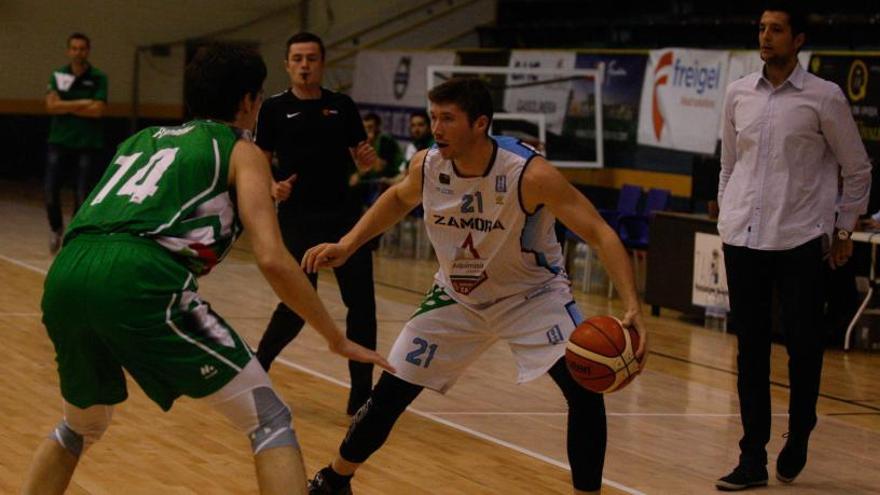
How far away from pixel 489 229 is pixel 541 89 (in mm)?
11442

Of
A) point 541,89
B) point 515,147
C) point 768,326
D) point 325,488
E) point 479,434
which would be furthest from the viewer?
point 541,89

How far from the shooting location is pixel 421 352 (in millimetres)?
5332

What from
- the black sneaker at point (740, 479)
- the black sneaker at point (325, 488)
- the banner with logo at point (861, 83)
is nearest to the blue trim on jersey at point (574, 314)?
the black sneaker at point (325, 488)

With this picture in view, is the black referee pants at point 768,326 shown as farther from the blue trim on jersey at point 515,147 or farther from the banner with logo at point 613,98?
the banner with logo at point 613,98

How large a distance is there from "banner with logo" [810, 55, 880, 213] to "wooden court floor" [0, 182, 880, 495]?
2494 millimetres

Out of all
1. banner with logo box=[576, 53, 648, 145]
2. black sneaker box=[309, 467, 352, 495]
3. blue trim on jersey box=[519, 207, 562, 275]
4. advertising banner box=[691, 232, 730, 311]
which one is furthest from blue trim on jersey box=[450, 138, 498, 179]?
banner with logo box=[576, 53, 648, 145]

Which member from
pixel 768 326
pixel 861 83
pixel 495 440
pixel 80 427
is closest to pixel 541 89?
pixel 861 83

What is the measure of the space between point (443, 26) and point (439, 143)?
1768 cm

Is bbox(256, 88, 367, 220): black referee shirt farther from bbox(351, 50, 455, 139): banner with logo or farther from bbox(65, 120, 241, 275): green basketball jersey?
bbox(351, 50, 455, 139): banner with logo

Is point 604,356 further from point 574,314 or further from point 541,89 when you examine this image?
point 541,89

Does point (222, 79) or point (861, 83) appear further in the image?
point (861, 83)

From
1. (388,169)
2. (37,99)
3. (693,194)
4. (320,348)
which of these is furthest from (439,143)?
(37,99)

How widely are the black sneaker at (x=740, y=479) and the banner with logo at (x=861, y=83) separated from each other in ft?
20.7

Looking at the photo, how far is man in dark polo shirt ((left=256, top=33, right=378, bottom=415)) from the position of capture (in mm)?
7297
